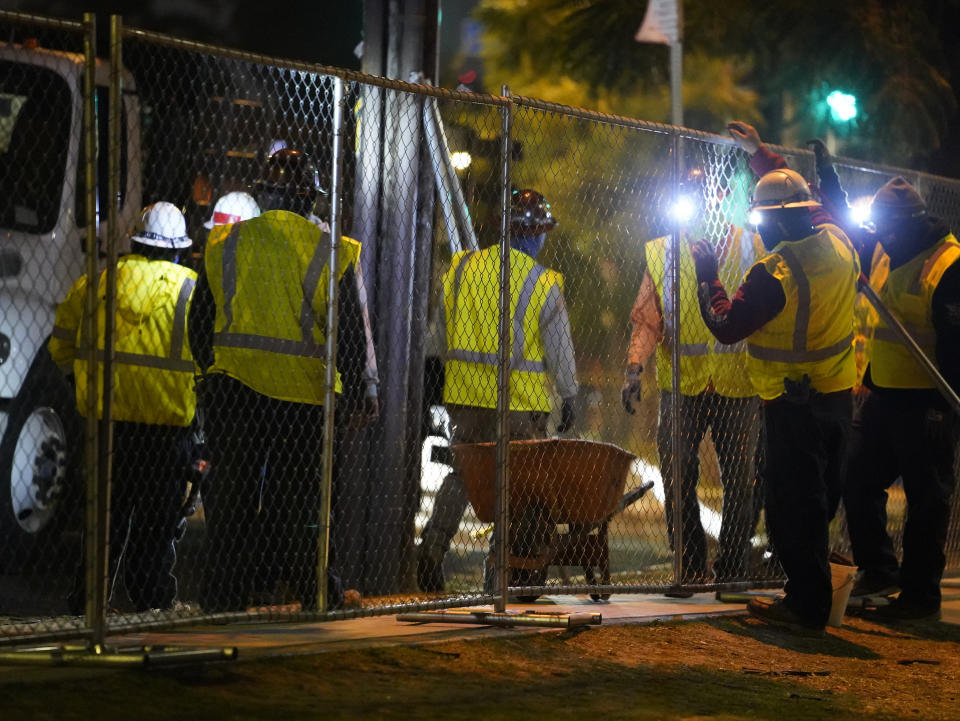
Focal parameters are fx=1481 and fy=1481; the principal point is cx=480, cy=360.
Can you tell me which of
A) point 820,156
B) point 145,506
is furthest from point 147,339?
point 820,156

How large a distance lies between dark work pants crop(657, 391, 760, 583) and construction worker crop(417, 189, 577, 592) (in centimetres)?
68

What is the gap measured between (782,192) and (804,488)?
141cm

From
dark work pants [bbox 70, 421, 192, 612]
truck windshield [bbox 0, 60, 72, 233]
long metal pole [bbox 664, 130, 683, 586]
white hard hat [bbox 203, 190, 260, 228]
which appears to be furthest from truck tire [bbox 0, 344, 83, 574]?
long metal pole [bbox 664, 130, 683, 586]

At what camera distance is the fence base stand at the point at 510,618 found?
6.58m

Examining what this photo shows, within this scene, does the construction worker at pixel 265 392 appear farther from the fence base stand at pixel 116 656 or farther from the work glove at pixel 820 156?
the work glove at pixel 820 156

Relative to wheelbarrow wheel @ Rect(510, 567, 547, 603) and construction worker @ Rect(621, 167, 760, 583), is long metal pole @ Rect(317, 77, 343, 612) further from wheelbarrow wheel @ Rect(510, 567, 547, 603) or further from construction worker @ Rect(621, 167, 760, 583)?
construction worker @ Rect(621, 167, 760, 583)

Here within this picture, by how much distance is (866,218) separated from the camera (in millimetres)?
8195

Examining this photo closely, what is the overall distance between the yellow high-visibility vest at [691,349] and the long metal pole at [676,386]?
0.19m

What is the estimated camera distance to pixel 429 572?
25.8 ft

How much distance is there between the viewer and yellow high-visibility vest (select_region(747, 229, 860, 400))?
6.93 m

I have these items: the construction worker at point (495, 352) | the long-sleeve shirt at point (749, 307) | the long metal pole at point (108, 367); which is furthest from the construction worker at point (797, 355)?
the long metal pole at point (108, 367)

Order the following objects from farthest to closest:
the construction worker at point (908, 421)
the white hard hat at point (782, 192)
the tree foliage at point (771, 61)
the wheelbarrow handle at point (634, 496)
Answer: the tree foliage at point (771, 61) → the wheelbarrow handle at point (634, 496) → the construction worker at point (908, 421) → the white hard hat at point (782, 192)

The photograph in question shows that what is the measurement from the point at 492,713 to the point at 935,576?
3408 millimetres

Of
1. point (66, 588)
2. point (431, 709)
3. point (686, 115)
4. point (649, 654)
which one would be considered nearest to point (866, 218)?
point (649, 654)
